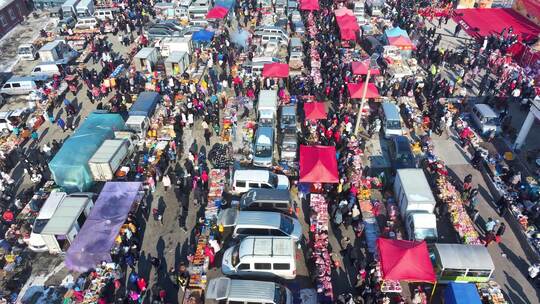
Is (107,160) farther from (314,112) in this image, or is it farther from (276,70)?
(276,70)

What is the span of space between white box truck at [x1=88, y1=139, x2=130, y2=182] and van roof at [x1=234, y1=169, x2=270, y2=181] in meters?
7.43

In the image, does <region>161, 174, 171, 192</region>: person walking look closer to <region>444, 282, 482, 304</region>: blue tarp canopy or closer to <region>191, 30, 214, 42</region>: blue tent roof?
<region>444, 282, 482, 304</region>: blue tarp canopy

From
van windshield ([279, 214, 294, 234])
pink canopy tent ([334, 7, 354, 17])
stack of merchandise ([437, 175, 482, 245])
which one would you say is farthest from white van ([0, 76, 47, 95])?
stack of merchandise ([437, 175, 482, 245])

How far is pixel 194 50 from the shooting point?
3828 cm

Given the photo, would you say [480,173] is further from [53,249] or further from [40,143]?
[40,143]

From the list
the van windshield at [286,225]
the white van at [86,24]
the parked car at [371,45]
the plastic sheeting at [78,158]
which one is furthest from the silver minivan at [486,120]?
the white van at [86,24]

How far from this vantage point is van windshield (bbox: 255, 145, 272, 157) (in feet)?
79.4

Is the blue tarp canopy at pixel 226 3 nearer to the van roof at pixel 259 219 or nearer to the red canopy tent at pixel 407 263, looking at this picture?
the van roof at pixel 259 219

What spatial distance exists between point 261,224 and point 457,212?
10781 mm

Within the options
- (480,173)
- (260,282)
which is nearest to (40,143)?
(260,282)

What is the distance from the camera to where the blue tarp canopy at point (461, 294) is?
52.7 ft

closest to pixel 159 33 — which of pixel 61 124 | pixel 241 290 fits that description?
pixel 61 124

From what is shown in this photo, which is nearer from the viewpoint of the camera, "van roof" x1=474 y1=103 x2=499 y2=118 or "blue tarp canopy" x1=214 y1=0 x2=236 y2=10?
"van roof" x1=474 y1=103 x2=499 y2=118

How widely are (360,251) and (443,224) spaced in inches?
203
